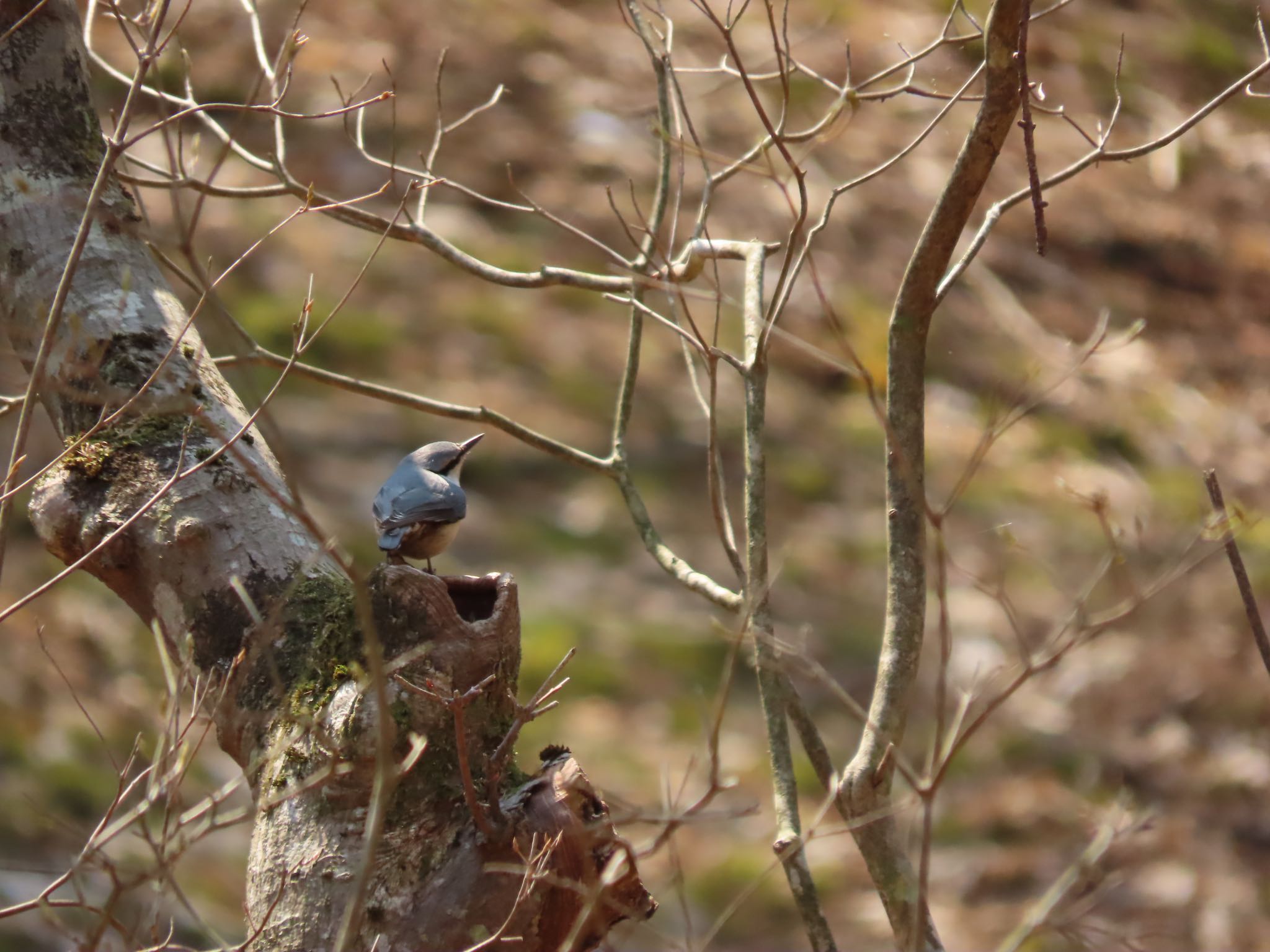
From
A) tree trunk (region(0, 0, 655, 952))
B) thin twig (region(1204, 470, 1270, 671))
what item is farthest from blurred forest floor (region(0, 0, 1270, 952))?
tree trunk (region(0, 0, 655, 952))

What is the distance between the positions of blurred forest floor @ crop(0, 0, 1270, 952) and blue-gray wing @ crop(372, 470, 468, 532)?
3.05 ft

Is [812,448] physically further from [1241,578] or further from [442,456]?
[1241,578]

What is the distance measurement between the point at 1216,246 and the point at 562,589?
6.27 m

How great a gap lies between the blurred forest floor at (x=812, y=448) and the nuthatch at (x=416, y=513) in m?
0.93

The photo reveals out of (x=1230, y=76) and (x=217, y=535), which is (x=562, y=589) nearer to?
(x=217, y=535)

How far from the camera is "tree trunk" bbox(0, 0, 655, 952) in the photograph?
193 cm

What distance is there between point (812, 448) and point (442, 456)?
419 cm

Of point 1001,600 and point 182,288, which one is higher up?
point 182,288

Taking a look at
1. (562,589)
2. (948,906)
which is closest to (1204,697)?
(948,906)

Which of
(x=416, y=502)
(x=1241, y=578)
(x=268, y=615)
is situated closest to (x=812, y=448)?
(x=416, y=502)

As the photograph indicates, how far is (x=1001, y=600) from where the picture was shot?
1.98 m

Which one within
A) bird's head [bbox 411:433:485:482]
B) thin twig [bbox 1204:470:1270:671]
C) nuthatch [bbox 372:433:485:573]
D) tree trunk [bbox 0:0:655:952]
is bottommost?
tree trunk [bbox 0:0:655:952]

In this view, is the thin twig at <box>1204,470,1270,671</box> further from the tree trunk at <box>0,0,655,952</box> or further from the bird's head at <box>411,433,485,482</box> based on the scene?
the bird's head at <box>411,433,485,482</box>

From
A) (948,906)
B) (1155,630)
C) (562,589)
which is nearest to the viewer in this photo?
(948,906)
